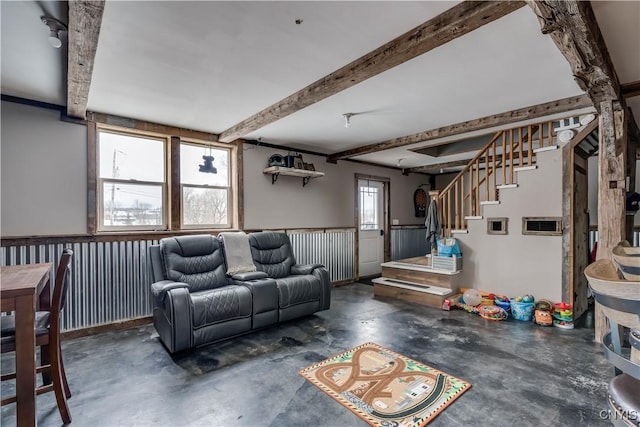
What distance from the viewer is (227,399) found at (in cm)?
217

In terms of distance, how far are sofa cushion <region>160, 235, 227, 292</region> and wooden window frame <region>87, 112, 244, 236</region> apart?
0.55 metres

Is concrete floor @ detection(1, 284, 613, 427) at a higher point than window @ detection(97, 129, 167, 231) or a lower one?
lower

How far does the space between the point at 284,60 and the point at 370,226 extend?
473 centimetres

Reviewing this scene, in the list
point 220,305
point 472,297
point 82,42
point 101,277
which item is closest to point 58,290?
point 220,305

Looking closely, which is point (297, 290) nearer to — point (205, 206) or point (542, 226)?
point (205, 206)

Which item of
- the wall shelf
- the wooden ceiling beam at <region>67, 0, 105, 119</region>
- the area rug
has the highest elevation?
the wooden ceiling beam at <region>67, 0, 105, 119</region>

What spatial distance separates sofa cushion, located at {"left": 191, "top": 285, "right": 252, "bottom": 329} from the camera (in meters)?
2.93

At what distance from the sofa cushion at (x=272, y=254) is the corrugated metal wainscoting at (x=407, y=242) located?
3425 millimetres

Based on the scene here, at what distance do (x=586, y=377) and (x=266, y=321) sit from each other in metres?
2.88

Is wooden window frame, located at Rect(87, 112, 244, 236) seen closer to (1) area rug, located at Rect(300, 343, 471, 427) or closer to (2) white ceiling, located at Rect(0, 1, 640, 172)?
(2) white ceiling, located at Rect(0, 1, 640, 172)

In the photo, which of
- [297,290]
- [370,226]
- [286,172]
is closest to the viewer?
[297,290]

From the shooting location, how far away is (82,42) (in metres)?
1.92

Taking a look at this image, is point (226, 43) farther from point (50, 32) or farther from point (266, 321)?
point (266, 321)

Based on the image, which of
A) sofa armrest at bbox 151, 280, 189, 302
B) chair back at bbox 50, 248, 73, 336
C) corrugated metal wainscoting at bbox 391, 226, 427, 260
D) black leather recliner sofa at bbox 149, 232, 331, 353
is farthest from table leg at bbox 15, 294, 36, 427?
corrugated metal wainscoting at bbox 391, 226, 427, 260
